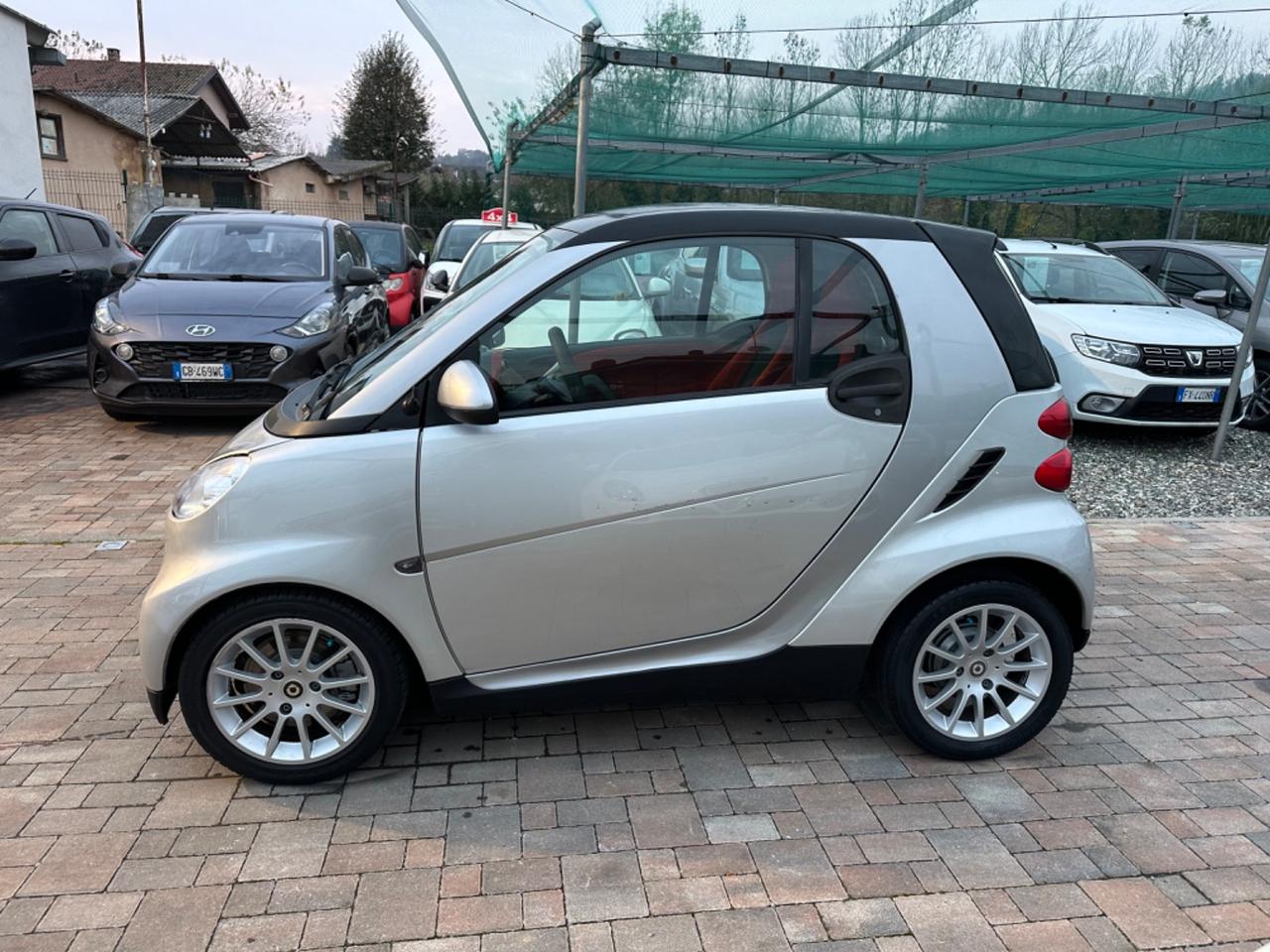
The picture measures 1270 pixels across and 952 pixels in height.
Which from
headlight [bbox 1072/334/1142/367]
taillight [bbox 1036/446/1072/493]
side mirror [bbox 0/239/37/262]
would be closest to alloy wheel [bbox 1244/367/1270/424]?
headlight [bbox 1072/334/1142/367]

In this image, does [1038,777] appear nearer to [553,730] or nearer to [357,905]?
[553,730]

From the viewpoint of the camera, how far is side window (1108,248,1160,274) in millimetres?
10383

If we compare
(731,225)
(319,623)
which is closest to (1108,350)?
(731,225)

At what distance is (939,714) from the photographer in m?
3.21

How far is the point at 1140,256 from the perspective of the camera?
34.7 ft

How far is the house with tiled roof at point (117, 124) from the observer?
28.7 metres

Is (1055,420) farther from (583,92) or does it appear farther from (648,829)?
(583,92)

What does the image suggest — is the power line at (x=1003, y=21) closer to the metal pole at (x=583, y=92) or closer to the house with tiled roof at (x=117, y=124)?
the metal pole at (x=583, y=92)

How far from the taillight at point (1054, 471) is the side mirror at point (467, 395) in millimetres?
1804

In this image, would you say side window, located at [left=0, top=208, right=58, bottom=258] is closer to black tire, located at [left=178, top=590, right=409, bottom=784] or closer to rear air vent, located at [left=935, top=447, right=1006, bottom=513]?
black tire, located at [left=178, top=590, right=409, bottom=784]

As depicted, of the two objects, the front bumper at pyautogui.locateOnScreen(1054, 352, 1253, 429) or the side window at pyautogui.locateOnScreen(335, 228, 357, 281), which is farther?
the side window at pyautogui.locateOnScreen(335, 228, 357, 281)

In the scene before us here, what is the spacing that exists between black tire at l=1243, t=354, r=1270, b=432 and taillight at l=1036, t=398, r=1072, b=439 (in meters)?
7.20

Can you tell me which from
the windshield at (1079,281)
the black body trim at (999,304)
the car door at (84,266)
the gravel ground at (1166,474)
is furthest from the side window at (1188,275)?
the car door at (84,266)

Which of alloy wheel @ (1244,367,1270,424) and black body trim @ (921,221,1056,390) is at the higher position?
black body trim @ (921,221,1056,390)
